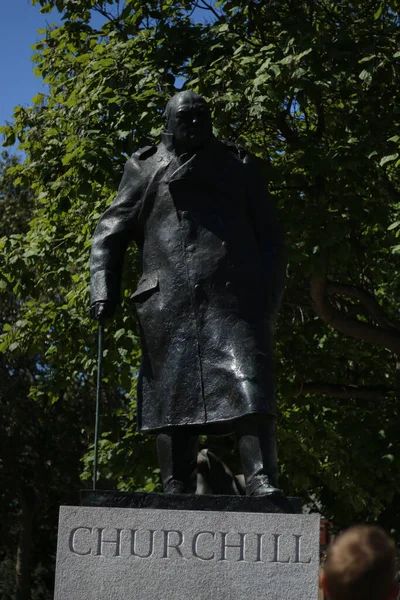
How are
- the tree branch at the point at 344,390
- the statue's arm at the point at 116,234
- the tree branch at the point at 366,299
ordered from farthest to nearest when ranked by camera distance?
the tree branch at the point at 344,390 → the tree branch at the point at 366,299 → the statue's arm at the point at 116,234

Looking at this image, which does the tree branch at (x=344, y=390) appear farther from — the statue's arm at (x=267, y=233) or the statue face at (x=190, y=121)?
the statue face at (x=190, y=121)

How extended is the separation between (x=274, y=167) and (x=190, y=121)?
6896 millimetres

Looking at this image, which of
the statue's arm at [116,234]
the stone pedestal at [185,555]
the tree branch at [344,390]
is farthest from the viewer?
the tree branch at [344,390]

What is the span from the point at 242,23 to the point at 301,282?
10.8 ft

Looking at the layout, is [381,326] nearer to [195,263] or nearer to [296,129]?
[296,129]

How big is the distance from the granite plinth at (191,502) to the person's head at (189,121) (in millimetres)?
1981

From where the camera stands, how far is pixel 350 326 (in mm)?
14750

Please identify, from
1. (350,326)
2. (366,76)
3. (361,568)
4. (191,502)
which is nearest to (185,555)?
(191,502)

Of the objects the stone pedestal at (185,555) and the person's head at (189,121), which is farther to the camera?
the person's head at (189,121)

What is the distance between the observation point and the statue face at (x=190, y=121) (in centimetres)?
640

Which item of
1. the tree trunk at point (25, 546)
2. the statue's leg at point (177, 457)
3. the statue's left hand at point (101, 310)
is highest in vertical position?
the tree trunk at point (25, 546)

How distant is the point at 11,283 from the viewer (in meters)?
14.7

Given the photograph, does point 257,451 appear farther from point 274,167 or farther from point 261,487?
point 274,167

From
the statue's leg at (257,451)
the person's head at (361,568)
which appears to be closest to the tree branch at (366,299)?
the statue's leg at (257,451)
